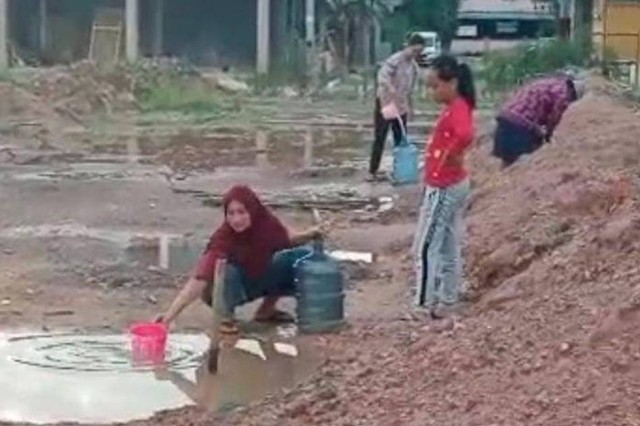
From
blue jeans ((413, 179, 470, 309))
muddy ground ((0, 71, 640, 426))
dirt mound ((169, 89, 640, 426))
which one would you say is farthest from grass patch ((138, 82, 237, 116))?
blue jeans ((413, 179, 470, 309))

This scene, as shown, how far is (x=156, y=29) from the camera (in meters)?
57.1

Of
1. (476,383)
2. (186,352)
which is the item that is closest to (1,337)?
(186,352)

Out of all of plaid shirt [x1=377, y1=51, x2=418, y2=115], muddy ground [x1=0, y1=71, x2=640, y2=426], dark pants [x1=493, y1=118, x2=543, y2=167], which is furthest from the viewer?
plaid shirt [x1=377, y1=51, x2=418, y2=115]

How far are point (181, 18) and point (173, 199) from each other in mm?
38249

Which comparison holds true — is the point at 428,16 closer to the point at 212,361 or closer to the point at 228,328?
the point at 228,328

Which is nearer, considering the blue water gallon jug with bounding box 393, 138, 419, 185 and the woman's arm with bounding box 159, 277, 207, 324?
the woman's arm with bounding box 159, 277, 207, 324

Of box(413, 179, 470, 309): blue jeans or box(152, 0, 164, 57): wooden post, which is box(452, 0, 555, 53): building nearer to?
box(152, 0, 164, 57): wooden post

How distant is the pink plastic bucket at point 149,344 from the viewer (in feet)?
33.9

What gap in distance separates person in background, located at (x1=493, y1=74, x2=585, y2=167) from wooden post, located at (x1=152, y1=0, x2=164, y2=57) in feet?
129

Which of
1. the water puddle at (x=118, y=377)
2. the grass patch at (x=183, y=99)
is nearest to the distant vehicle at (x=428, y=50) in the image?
the water puddle at (x=118, y=377)

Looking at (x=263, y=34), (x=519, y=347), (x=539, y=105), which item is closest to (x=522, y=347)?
(x=519, y=347)

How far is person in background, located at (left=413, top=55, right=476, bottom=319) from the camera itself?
35.9ft

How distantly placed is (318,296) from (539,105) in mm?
6598

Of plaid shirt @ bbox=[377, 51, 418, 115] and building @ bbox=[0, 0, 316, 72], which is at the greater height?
plaid shirt @ bbox=[377, 51, 418, 115]
